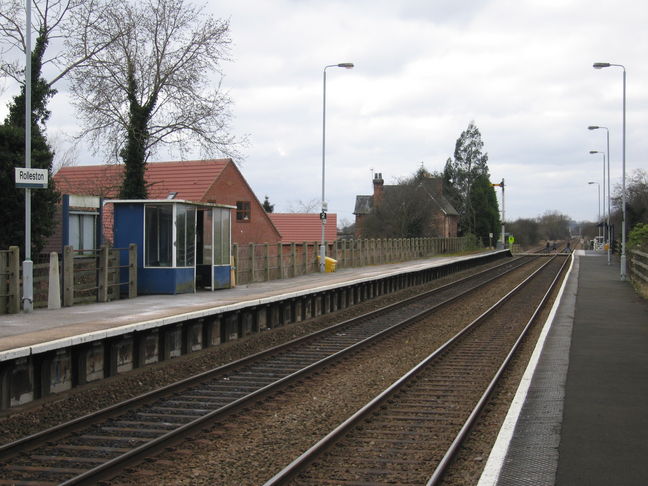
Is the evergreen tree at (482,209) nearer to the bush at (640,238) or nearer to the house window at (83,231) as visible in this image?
the bush at (640,238)

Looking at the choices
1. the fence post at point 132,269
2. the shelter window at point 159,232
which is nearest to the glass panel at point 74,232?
the shelter window at point 159,232

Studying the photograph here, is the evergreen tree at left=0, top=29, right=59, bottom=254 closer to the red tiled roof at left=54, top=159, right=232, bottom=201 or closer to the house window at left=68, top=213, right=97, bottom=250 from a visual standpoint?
the house window at left=68, top=213, right=97, bottom=250

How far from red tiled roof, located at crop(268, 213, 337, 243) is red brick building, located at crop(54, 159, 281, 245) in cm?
1156

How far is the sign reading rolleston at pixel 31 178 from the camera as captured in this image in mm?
13695

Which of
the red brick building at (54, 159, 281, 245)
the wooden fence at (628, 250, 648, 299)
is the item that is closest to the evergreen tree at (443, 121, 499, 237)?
the red brick building at (54, 159, 281, 245)

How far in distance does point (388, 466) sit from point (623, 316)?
13.0 meters

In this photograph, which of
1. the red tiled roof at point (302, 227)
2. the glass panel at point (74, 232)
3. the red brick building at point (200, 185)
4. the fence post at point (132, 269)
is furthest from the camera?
the red tiled roof at point (302, 227)

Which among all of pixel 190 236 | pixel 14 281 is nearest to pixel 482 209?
pixel 190 236

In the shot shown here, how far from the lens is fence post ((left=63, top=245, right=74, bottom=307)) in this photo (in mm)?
14812

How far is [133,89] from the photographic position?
29.6 meters

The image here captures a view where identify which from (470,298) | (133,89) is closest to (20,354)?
(470,298)

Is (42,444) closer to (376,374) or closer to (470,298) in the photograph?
(376,374)

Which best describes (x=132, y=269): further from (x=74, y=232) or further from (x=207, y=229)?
(x=74, y=232)

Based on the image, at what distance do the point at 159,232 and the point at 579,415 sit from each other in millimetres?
11725
